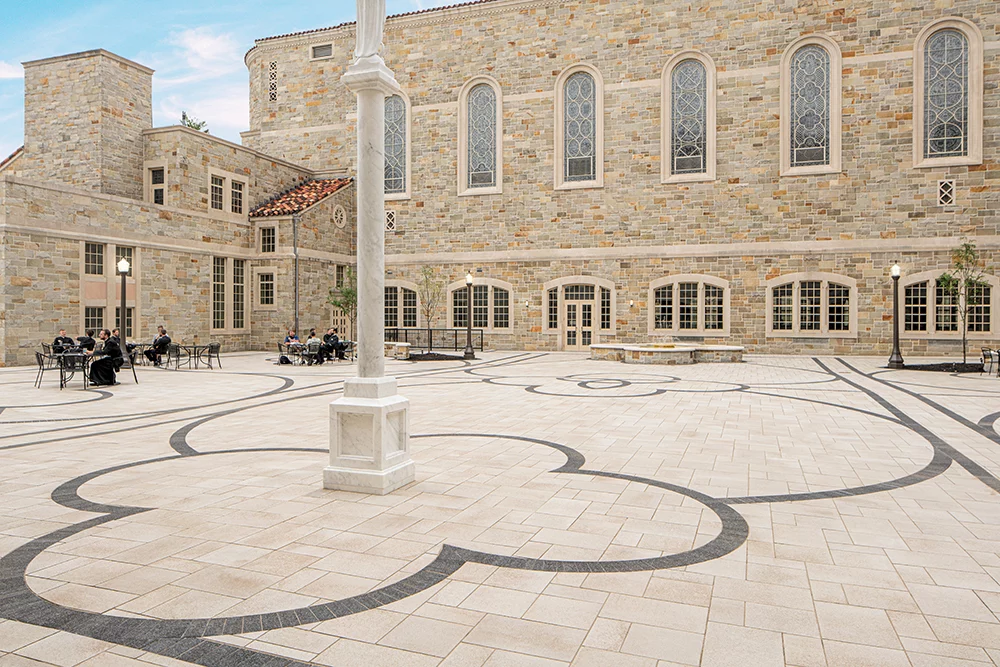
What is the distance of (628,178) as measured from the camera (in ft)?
86.5

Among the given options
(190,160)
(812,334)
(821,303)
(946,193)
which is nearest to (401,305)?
(190,160)

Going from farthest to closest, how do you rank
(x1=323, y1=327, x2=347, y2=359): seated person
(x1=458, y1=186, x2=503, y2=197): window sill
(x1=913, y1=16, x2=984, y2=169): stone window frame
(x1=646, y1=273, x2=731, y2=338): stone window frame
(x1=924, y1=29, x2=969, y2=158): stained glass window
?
(x1=458, y1=186, x2=503, y2=197): window sill → (x1=646, y1=273, x2=731, y2=338): stone window frame → (x1=924, y1=29, x2=969, y2=158): stained glass window → (x1=913, y1=16, x2=984, y2=169): stone window frame → (x1=323, y1=327, x2=347, y2=359): seated person

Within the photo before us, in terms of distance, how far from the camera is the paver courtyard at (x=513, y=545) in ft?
10.5

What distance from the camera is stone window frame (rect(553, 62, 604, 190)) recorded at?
26703 millimetres

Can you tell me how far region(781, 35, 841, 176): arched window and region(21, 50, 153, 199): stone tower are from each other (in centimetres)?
2460

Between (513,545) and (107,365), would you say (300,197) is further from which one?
(513,545)

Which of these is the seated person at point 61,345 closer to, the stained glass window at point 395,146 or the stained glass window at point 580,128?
the stained glass window at point 395,146

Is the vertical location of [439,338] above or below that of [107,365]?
above

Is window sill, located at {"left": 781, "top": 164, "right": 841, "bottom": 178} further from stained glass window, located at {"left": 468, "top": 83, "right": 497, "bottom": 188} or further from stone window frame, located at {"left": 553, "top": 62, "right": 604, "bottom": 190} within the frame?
stained glass window, located at {"left": 468, "top": 83, "right": 497, "bottom": 188}

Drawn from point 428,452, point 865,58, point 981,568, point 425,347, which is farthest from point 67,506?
point 865,58

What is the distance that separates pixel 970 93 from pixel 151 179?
3005 centimetres

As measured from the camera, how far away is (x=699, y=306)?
84.0ft

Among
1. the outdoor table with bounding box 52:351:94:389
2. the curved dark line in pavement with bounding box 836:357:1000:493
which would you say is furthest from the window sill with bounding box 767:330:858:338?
the outdoor table with bounding box 52:351:94:389

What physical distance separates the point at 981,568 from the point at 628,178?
77.5 ft
